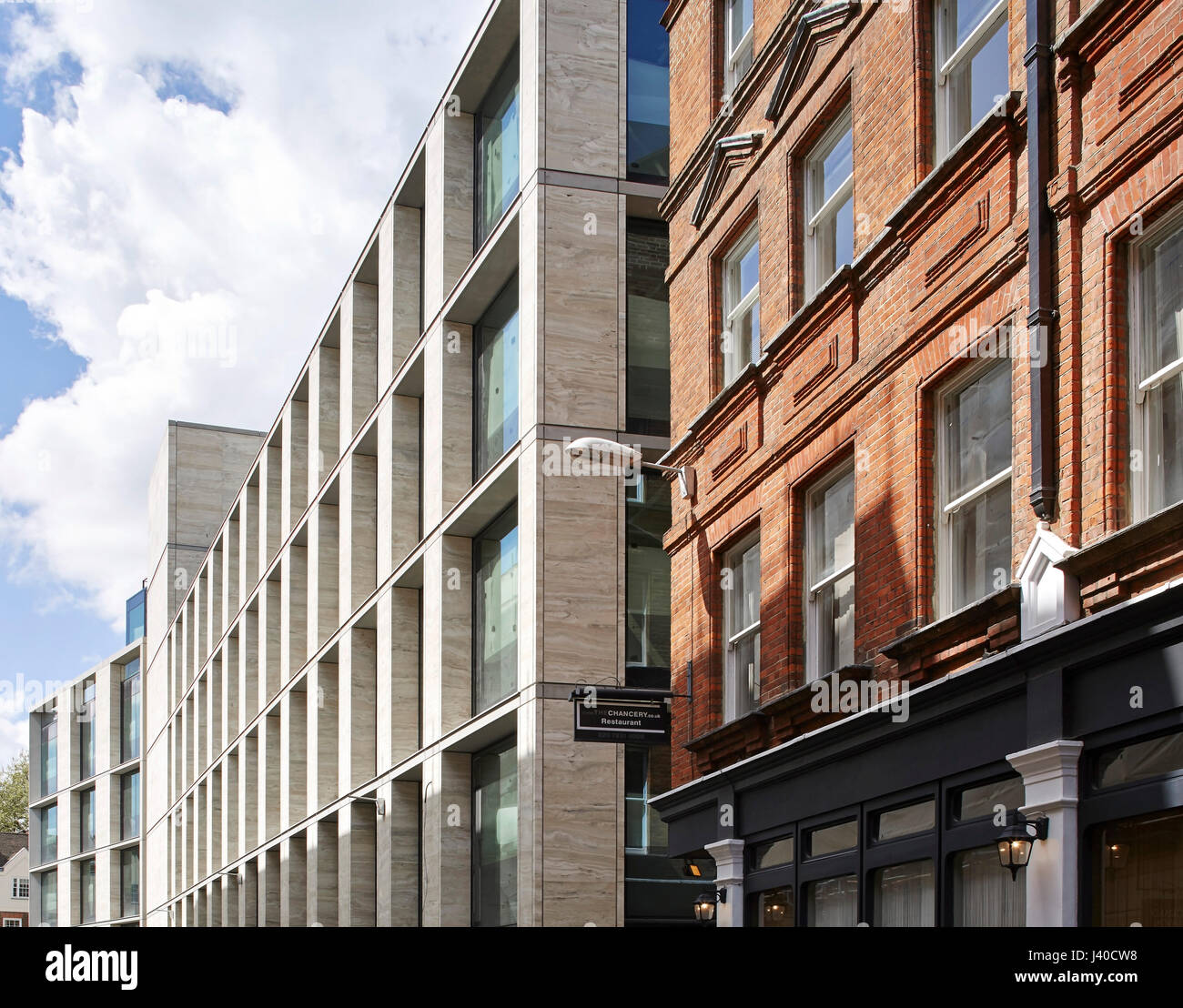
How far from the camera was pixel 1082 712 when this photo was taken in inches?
382

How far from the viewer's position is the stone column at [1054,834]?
963 cm

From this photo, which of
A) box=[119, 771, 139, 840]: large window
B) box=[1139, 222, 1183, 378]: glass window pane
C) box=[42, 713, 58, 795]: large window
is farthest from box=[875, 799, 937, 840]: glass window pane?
box=[42, 713, 58, 795]: large window

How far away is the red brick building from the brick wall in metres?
0.03

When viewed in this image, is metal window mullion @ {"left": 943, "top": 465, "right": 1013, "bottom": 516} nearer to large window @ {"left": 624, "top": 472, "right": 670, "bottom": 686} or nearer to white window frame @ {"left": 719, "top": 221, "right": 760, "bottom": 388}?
white window frame @ {"left": 719, "top": 221, "right": 760, "bottom": 388}

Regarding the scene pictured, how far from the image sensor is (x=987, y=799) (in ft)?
36.6

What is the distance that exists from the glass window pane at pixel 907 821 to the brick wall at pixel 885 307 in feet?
3.48

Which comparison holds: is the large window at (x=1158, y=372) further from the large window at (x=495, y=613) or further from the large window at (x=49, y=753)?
the large window at (x=49, y=753)

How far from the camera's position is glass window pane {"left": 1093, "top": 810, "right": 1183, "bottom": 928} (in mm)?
8836

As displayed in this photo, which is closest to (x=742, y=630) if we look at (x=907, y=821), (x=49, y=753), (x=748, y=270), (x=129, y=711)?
(x=748, y=270)

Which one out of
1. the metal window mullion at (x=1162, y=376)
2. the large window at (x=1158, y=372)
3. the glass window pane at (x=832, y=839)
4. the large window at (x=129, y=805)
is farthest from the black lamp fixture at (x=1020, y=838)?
the large window at (x=129, y=805)

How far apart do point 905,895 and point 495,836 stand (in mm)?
13074

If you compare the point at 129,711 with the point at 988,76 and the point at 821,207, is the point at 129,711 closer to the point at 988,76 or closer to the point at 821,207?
the point at 821,207

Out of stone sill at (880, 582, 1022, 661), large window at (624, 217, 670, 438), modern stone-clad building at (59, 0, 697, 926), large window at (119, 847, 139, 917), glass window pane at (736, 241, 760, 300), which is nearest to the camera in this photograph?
stone sill at (880, 582, 1022, 661)
